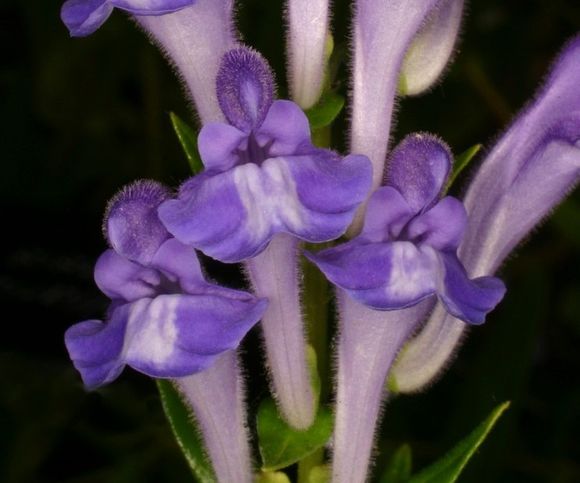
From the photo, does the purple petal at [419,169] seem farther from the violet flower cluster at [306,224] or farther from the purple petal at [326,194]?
the purple petal at [326,194]

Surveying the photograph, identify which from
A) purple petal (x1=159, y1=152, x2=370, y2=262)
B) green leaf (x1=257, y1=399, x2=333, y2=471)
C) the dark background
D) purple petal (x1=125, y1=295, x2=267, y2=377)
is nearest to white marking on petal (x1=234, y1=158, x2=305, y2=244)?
purple petal (x1=159, y1=152, x2=370, y2=262)

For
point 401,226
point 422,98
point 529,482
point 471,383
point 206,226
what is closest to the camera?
point 206,226

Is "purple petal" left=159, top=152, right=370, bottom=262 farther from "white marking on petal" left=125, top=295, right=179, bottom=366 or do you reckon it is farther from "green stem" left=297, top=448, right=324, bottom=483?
"green stem" left=297, top=448, right=324, bottom=483

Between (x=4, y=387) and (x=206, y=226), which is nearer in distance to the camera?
(x=206, y=226)

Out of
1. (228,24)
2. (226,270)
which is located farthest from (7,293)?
(228,24)

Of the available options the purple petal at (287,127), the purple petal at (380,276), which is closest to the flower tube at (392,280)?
the purple petal at (380,276)

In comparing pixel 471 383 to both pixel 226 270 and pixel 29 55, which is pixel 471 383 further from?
pixel 29 55
